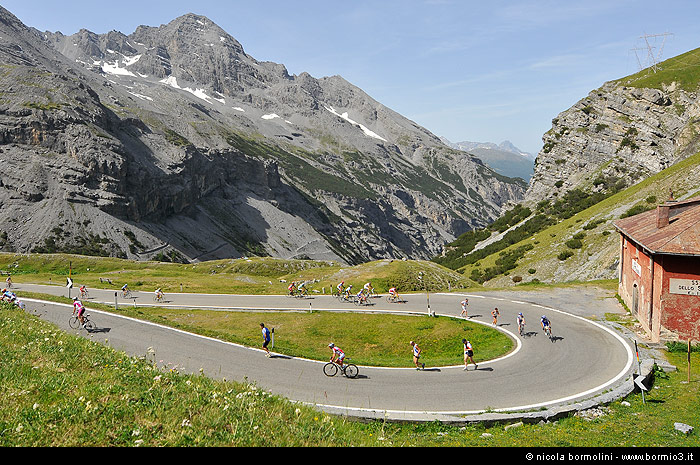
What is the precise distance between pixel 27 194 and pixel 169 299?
339 ft

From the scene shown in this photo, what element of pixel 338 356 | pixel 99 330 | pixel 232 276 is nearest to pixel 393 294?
pixel 338 356

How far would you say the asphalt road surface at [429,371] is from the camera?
18.0 m

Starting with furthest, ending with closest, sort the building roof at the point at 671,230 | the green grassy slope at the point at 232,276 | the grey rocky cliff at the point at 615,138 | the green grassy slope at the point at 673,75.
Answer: the green grassy slope at the point at 673,75, the grey rocky cliff at the point at 615,138, the green grassy slope at the point at 232,276, the building roof at the point at 671,230

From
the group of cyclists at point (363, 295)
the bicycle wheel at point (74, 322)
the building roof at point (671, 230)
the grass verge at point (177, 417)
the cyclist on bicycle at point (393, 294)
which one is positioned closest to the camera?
the grass verge at point (177, 417)

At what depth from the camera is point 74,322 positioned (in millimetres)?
29438

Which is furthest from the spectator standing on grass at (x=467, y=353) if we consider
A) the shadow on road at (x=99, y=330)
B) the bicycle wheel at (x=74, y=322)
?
the bicycle wheel at (x=74, y=322)

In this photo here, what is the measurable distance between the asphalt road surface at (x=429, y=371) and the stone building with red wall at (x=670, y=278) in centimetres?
289

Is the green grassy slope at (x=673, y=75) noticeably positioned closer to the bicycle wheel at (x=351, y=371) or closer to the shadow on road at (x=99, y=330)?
the bicycle wheel at (x=351, y=371)

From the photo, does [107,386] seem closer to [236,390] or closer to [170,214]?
[236,390]

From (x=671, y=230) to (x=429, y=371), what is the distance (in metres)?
21.2

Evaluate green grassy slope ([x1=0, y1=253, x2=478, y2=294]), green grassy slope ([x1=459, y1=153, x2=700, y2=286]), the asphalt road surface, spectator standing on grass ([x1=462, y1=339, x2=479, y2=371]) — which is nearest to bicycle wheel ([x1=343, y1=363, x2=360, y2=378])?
the asphalt road surface

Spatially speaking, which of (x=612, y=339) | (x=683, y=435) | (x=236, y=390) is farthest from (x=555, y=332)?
(x=236, y=390)

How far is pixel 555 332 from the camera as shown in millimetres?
30281

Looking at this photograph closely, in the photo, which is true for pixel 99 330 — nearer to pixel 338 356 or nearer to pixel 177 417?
pixel 338 356
